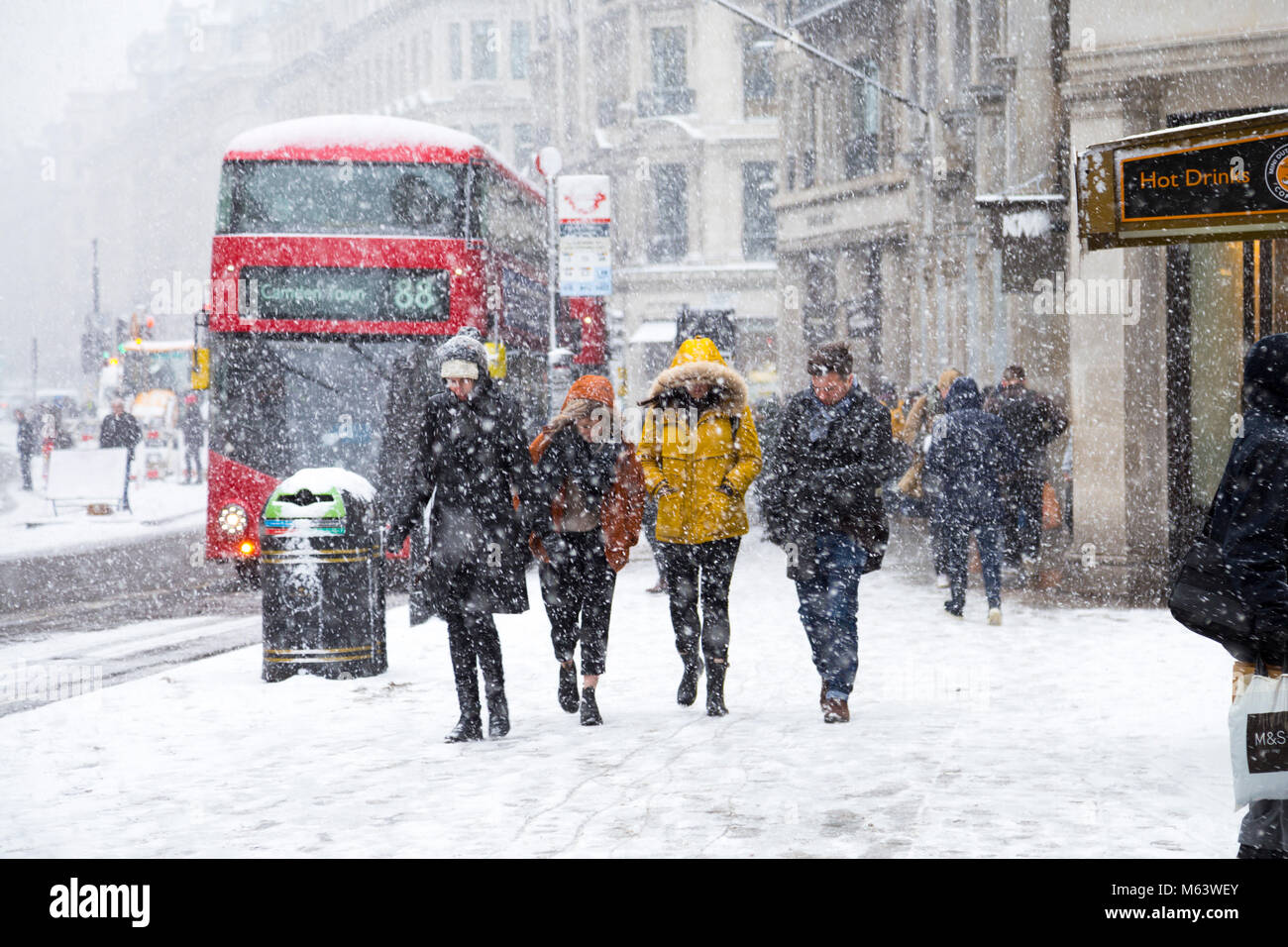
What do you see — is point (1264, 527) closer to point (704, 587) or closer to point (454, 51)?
point (704, 587)

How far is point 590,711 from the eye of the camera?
27.8ft

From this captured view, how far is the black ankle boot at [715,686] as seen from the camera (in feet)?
28.5

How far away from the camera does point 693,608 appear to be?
8750 millimetres

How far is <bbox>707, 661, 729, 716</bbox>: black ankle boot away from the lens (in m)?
8.68

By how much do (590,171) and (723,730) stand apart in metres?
48.1

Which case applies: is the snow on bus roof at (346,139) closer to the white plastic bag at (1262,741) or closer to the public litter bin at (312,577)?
the public litter bin at (312,577)

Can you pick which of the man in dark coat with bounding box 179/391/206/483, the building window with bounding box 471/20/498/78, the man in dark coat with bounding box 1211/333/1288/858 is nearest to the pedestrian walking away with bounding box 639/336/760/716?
the man in dark coat with bounding box 1211/333/1288/858

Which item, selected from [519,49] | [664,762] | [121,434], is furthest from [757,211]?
[664,762]

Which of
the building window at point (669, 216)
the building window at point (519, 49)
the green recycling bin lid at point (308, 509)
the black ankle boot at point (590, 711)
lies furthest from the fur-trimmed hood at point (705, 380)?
the building window at point (519, 49)

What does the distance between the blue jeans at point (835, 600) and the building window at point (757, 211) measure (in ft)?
142

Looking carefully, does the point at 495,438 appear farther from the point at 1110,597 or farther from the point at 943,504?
the point at 1110,597

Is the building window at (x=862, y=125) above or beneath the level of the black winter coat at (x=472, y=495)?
above

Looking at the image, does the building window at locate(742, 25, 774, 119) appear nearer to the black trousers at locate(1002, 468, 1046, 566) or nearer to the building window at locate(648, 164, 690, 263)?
the building window at locate(648, 164, 690, 263)

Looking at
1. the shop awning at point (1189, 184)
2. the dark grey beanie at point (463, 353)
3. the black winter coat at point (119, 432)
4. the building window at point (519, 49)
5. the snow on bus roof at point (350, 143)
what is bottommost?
the black winter coat at point (119, 432)
